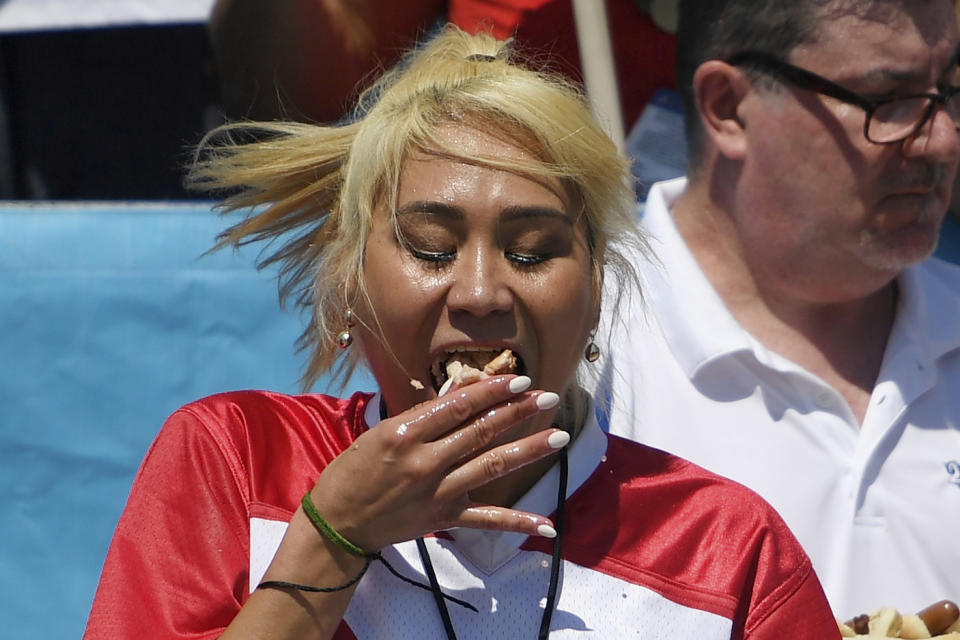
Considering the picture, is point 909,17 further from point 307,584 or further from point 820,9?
point 307,584

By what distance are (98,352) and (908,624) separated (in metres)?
1.65

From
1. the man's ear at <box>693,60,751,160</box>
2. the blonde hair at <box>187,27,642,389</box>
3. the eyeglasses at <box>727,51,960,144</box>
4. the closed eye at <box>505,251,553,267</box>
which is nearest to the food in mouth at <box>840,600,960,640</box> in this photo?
the blonde hair at <box>187,27,642,389</box>

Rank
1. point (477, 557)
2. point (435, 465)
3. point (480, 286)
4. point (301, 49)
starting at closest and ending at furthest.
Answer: point (435, 465), point (480, 286), point (477, 557), point (301, 49)

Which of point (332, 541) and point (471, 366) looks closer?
→ point (332, 541)

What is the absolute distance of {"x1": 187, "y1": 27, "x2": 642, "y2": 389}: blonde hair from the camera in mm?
1628

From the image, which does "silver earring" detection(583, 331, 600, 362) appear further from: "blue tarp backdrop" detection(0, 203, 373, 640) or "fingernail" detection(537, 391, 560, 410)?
"blue tarp backdrop" detection(0, 203, 373, 640)

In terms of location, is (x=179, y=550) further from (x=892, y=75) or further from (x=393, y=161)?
(x=892, y=75)

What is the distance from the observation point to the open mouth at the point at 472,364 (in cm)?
Result: 152

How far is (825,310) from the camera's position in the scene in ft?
8.32

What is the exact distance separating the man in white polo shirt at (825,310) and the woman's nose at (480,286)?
0.68m

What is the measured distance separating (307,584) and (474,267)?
42 centimetres

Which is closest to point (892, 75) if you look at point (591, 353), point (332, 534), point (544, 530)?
point (591, 353)

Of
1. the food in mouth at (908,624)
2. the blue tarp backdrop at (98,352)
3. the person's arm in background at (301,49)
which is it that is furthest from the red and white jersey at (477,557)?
the person's arm in background at (301,49)

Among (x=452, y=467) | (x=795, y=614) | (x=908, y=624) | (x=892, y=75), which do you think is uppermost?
(x=892, y=75)
